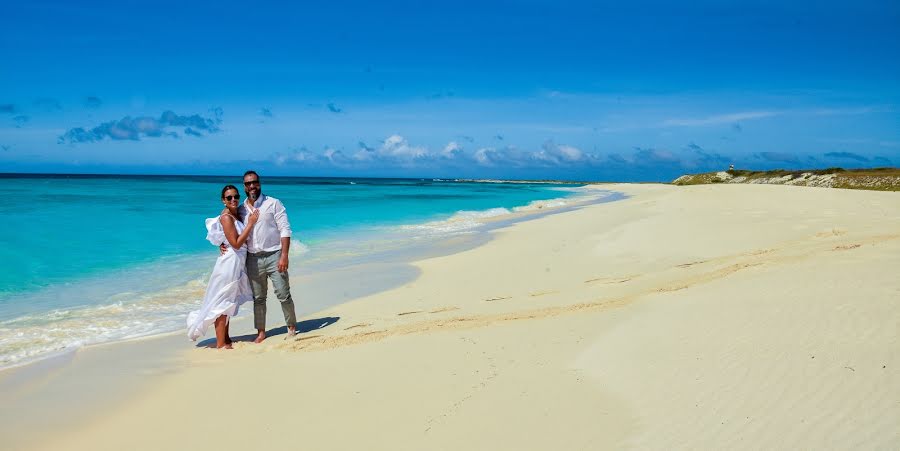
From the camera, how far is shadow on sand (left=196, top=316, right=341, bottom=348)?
6.97m

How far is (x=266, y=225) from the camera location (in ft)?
21.8

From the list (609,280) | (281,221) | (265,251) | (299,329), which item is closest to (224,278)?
(265,251)

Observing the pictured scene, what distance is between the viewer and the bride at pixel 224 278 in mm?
6398

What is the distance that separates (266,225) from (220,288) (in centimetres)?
94

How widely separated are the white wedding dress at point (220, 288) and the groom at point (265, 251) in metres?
0.19

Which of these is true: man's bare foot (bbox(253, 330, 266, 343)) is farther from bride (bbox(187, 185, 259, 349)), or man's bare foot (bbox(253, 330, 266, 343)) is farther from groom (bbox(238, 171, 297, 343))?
bride (bbox(187, 185, 259, 349))

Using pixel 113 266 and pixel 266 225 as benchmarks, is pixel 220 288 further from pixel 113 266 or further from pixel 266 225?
pixel 113 266

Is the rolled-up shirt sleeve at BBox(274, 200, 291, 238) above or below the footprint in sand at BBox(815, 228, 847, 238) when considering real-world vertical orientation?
above

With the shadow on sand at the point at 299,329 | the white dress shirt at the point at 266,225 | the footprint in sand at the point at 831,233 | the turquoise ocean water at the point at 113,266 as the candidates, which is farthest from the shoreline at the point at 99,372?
the footprint in sand at the point at 831,233

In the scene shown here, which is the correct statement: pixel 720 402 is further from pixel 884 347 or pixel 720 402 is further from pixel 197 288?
pixel 197 288

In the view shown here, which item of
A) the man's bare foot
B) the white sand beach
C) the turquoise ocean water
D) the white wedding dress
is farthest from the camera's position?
the turquoise ocean water

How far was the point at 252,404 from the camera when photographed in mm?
4586

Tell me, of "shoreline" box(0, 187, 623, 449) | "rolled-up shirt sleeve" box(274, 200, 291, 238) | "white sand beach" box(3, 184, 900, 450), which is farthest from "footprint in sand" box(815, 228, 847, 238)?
"rolled-up shirt sleeve" box(274, 200, 291, 238)

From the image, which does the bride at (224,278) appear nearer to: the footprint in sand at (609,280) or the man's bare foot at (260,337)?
the man's bare foot at (260,337)
